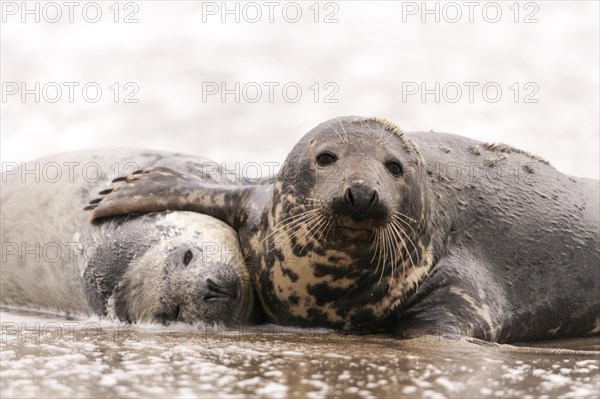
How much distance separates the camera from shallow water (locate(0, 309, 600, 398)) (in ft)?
9.57

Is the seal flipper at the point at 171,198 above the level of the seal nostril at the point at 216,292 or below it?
above

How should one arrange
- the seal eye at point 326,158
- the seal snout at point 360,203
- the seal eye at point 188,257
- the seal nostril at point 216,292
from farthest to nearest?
the seal eye at point 188,257, the seal nostril at point 216,292, the seal eye at point 326,158, the seal snout at point 360,203

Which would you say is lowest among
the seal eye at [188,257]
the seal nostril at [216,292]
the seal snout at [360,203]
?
the seal nostril at [216,292]

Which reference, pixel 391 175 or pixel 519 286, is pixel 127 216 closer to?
pixel 391 175

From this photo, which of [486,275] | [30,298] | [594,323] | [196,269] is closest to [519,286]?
[486,275]

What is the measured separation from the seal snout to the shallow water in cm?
68

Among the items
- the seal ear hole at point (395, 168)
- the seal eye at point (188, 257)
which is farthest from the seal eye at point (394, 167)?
the seal eye at point (188, 257)

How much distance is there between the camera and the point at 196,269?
5684 mm

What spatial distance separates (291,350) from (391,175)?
64.8 inches

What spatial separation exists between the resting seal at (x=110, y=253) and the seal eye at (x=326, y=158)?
3.05 ft

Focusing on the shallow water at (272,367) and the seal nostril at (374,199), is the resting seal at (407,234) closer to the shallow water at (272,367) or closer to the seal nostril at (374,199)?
the seal nostril at (374,199)

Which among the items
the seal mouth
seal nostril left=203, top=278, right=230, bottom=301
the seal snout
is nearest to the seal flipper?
seal nostril left=203, top=278, right=230, bottom=301

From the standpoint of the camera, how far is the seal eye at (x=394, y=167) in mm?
5352

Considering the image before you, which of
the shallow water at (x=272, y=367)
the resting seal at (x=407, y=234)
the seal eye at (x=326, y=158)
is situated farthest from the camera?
the seal eye at (x=326, y=158)
